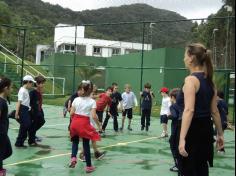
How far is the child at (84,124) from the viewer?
7.70m

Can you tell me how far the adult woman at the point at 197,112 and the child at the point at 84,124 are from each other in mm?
3556

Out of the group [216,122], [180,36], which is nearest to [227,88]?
[216,122]

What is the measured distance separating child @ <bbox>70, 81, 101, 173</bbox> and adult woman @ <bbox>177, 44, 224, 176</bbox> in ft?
11.7

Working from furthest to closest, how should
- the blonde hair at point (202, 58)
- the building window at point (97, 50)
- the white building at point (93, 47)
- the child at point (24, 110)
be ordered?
the building window at point (97, 50)
the white building at point (93, 47)
the child at point (24, 110)
the blonde hair at point (202, 58)

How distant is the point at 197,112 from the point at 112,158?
5.19 meters

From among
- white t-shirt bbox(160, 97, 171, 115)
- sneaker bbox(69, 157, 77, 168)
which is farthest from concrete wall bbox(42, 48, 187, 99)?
sneaker bbox(69, 157, 77, 168)

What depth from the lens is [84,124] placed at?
305 inches

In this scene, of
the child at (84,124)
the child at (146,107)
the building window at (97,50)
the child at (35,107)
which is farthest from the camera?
the building window at (97,50)

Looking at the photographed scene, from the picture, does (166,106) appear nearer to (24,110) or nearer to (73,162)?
(24,110)

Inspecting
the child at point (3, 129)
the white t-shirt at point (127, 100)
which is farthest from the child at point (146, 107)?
the child at point (3, 129)

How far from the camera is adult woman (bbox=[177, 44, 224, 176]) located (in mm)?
4094

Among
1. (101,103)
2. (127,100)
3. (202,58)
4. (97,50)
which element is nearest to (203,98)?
(202,58)

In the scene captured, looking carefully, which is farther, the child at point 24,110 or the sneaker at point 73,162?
the child at point 24,110

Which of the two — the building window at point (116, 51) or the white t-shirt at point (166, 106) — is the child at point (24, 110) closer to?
the white t-shirt at point (166, 106)
